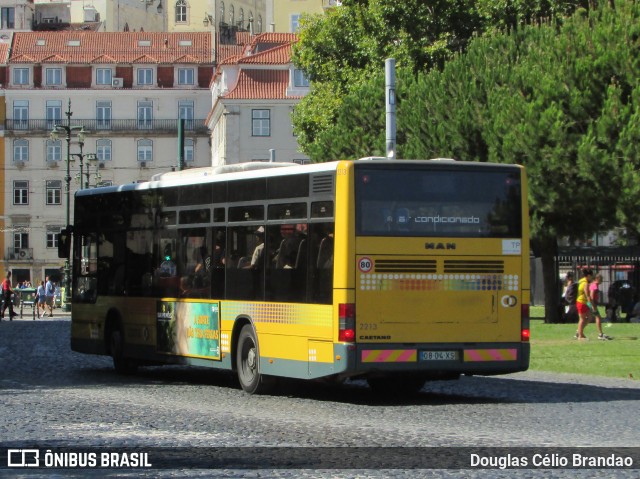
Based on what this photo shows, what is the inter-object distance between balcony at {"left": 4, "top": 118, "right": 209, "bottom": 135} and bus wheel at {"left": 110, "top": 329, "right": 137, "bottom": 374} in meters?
86.9

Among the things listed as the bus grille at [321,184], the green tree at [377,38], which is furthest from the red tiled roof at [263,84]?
the bus grille at [321,184]

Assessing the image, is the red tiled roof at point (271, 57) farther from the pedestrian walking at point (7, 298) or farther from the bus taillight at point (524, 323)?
the bus taillight at point (524, 323)

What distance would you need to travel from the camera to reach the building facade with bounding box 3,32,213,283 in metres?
112

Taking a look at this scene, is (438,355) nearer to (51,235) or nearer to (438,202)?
(438,202)

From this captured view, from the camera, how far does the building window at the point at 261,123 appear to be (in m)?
97.4

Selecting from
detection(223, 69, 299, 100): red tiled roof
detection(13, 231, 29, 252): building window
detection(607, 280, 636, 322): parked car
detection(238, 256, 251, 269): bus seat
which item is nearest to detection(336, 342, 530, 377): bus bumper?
detection(238, 256, 251, 269): bus seat

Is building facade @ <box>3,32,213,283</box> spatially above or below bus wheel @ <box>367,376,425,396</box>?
above

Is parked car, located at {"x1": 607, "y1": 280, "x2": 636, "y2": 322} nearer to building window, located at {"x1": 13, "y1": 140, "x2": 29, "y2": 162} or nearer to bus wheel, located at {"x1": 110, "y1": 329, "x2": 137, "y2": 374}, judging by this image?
bus wheel, located at {"x1": 110, "y1": 329, "x2": 137, "y2": 374}

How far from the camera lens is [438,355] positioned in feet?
61.4

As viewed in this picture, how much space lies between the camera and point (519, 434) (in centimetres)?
1434

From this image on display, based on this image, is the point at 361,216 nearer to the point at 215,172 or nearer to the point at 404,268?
the point at 404,268

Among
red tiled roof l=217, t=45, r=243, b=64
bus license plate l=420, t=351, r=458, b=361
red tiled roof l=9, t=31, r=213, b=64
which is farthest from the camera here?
red tiled roof l=217, t=45, r=243, b=64

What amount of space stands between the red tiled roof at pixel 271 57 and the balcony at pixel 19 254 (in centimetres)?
2371

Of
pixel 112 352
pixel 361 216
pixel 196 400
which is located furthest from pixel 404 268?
pixel 112 352
